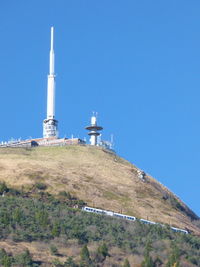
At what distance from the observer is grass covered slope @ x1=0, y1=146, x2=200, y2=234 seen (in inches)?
5797

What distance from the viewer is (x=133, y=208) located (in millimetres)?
147375

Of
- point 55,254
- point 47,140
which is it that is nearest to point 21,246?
point 55,254

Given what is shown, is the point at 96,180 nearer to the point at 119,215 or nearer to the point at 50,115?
the point at 119,215

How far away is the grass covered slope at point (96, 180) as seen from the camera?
14725 centimetres

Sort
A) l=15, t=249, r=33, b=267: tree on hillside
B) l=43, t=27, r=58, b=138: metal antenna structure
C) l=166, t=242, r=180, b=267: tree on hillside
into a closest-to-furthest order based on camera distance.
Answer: l=15, t=249, r=33, b=267: tree on hillside → l=166, t=242, r=180, b=267: tree on hillside → l=43, t=27, r=58, b=138: metal antenna structure

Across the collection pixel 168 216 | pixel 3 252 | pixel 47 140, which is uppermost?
pixel 47 140

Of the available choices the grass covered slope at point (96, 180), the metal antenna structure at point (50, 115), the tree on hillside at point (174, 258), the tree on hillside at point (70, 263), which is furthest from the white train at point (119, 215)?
the metal antenna structure at point (50, 115)

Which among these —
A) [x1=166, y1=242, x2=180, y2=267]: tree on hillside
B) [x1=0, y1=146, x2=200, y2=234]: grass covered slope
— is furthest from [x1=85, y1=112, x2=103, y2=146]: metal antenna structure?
[x1=166, y1=242, x2=180, y2=267]: tree on hillside

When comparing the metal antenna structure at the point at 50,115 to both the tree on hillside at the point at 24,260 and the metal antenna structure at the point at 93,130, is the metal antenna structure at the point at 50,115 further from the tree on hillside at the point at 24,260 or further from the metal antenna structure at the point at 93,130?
the tree on hillside at the point at 24,260

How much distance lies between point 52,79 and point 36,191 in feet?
129

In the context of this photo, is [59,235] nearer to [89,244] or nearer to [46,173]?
[89,244]

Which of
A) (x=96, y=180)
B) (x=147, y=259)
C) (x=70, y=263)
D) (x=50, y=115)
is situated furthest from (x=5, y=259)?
(x=50, y=115)

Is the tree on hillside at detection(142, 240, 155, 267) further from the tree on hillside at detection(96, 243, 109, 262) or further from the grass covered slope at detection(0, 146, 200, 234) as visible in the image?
the grass covered slope at detection(0, 146, 200, 234)

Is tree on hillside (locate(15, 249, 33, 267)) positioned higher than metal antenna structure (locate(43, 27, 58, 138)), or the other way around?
metal antenna structure (locate(43, 27, 58, 138))
